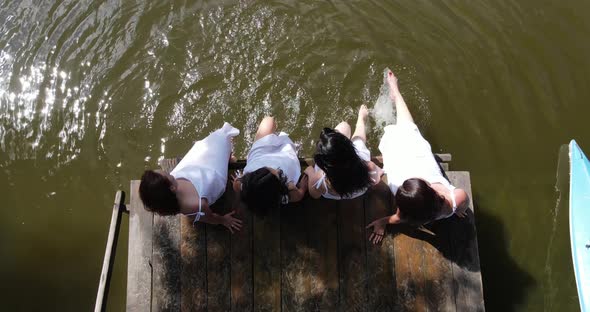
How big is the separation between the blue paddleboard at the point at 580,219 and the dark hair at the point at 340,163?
9.46 ft

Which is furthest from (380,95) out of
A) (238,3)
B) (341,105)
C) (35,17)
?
(35,17)

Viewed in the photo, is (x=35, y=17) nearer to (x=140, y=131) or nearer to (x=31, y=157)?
(x=31, y=157)

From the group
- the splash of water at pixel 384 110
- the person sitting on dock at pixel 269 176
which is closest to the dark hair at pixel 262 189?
the person sitting on dock at pixel 269 176

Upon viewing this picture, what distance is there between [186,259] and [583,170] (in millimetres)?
4380

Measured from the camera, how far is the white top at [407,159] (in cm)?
350

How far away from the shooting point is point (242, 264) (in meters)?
3.60

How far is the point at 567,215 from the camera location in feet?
15.6

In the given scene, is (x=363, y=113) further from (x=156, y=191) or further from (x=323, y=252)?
(x=156, y=191)

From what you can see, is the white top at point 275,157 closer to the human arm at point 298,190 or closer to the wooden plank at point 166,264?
the human arm at point 298,190

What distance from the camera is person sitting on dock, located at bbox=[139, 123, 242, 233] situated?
285 centimetres

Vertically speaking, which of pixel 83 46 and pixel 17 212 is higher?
pixel 83 46

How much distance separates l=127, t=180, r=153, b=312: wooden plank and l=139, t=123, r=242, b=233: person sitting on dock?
1.84 feet

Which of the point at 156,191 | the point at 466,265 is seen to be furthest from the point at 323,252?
the point at 156,191

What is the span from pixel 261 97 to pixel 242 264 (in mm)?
2334
